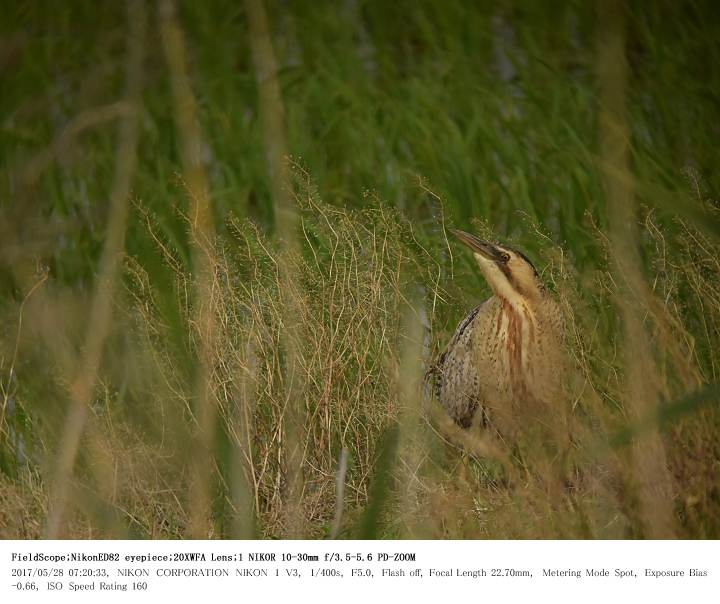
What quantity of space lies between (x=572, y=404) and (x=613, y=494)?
0.77ft

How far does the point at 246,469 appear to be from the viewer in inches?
61.5

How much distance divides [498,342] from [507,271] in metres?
0.13

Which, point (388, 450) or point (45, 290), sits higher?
point (388, 450)

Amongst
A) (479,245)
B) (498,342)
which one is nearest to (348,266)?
(479,245)

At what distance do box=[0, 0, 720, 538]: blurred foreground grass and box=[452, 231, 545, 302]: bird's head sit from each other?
0.16 feet

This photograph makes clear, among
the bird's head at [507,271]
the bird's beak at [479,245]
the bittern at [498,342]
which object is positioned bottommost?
the bittern at [498,342]

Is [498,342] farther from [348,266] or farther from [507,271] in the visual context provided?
[348,266]

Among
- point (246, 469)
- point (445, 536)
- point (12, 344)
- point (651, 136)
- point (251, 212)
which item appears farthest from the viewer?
point (251, 212)

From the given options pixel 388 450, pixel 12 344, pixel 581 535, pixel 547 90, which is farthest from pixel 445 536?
pixel 547 90

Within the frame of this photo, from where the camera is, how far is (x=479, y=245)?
1.92 m

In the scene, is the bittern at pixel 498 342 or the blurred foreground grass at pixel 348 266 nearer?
the blurred foreground grass at pixel 348 266

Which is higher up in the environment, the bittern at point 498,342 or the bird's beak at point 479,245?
the bird's beak at point 479,245

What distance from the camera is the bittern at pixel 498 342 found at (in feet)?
6.35

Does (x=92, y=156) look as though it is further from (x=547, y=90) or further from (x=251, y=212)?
(x=547, y=90)
